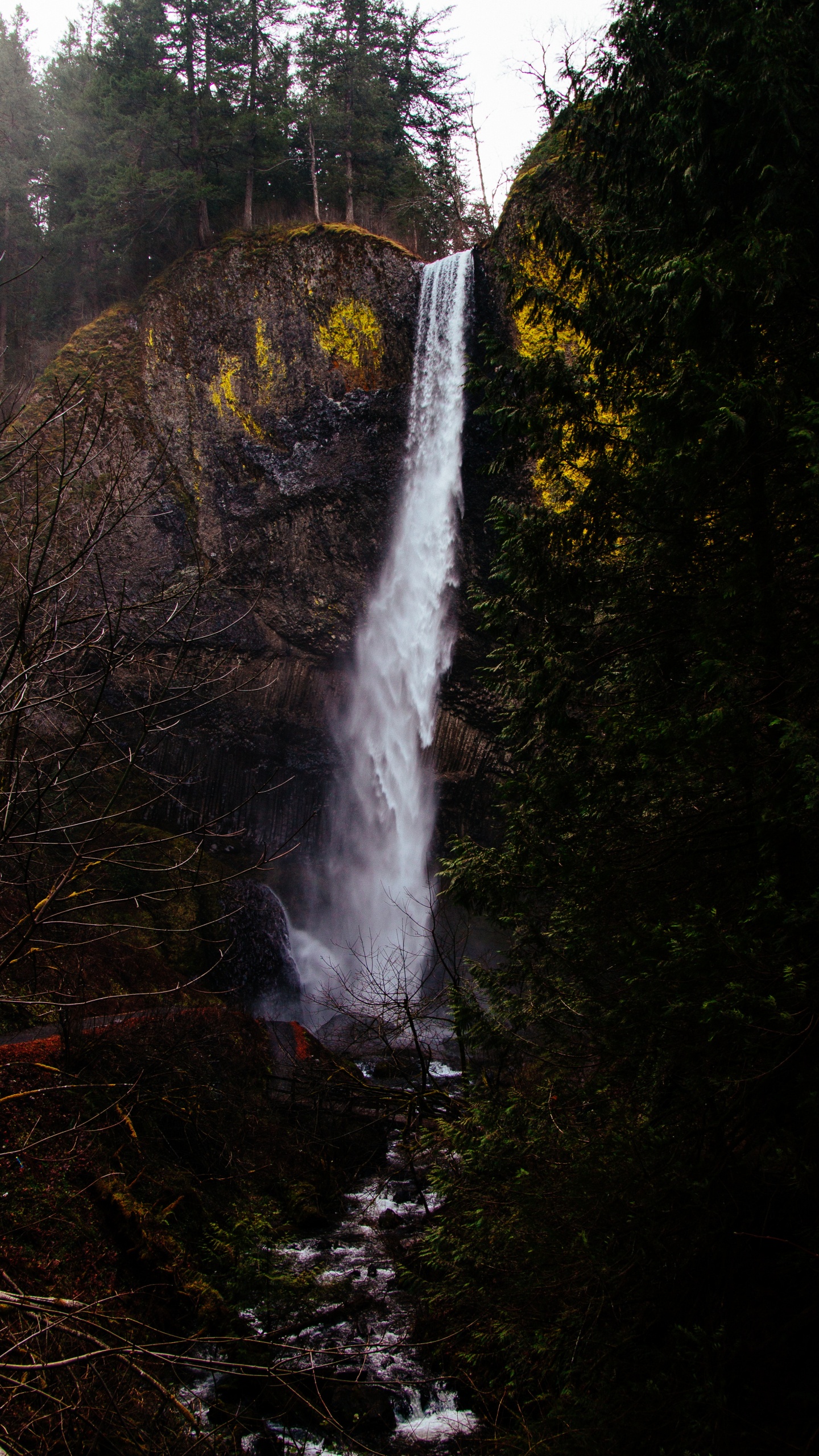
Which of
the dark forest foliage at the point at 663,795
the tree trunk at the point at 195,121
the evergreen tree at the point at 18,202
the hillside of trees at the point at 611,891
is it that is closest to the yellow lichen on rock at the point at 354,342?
the tree trunk at the point at 195,121

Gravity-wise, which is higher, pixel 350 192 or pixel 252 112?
pixel 252 112

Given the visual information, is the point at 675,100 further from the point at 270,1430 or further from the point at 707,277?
the point at 270,1430

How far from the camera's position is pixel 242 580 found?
1956 centimetres

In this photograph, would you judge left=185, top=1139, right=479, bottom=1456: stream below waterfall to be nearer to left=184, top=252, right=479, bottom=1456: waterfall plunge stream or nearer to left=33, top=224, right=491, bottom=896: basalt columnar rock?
left=184, top=252, right=479, bottom=1456: waterfall plunge stream

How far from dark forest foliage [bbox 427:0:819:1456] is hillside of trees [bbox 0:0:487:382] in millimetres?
18740

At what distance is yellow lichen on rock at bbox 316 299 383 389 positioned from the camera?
18812 mm

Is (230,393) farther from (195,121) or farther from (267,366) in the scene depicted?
(195,121)

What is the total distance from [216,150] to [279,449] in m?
9.02

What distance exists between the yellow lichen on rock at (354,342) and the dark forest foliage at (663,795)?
1292cm

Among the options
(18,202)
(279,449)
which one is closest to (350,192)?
(279,449)

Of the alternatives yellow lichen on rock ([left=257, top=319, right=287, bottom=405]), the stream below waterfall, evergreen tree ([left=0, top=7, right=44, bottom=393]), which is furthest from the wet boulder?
evergreen tree ([left=0, top=7, right=44, bottom=393])

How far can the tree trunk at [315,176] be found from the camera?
20766mm

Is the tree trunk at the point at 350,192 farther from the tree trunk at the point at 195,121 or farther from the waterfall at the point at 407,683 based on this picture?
the waterfall at the point at 407,683

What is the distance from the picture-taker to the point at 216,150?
20891mm
